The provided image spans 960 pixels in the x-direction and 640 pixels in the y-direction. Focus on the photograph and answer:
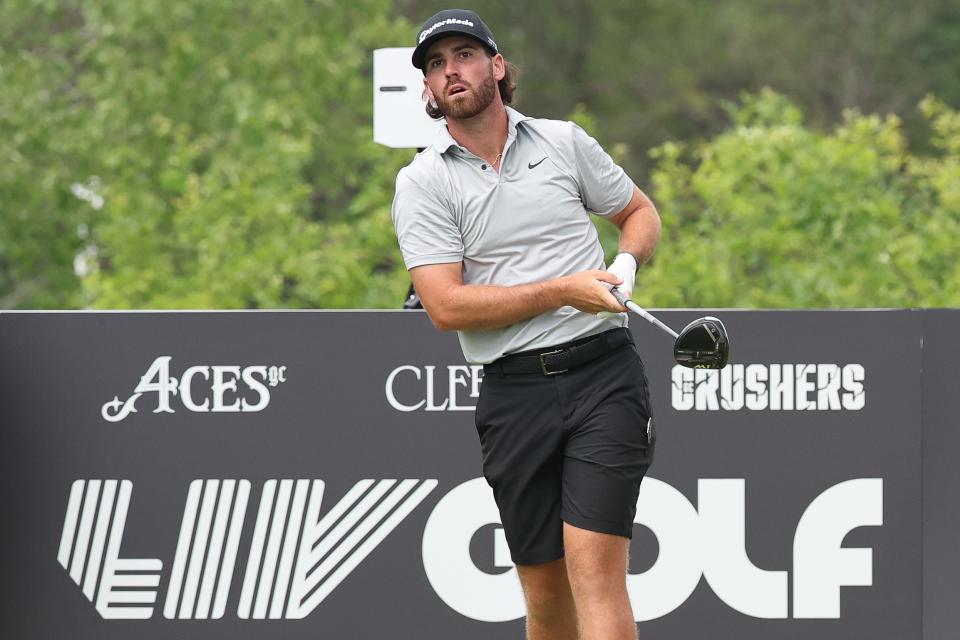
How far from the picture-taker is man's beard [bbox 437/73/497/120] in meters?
4.14

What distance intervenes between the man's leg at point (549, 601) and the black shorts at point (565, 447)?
56 millimetres

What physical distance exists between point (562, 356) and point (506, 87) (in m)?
0.84

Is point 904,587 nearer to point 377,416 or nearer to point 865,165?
point 377,416

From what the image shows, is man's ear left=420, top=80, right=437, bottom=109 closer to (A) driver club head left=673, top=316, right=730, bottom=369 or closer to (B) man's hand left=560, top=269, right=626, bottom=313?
(B) man's hand left=560, top=269, right=626, bottom=313

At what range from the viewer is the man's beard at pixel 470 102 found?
4145mm

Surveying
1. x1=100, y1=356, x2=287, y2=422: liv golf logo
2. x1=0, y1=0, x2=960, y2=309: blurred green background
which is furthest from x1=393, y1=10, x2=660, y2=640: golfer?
x1=0, y1=0, x2=960, y2=309: blurred green background

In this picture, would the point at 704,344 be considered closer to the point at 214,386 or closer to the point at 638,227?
the point at 638,227

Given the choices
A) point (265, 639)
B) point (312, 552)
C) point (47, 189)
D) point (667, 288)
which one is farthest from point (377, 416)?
A: point (47, 189)

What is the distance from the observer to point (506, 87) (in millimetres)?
4434

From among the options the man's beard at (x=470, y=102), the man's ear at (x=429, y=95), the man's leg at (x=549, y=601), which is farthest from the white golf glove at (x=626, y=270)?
the man's leg at (x=549, y=601)

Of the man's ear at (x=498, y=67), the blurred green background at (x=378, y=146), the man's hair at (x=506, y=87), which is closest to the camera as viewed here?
the man's ear at (x=498, y=67)

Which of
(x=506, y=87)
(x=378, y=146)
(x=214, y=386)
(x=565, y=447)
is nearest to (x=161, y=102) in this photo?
A: (x=378, y=146)

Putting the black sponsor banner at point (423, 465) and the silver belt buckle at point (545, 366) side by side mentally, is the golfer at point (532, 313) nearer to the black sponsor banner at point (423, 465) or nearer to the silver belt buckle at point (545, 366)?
the silver belt buckle at point (545, 366)

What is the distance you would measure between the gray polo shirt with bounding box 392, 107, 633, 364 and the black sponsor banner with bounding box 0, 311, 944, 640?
106 cm
